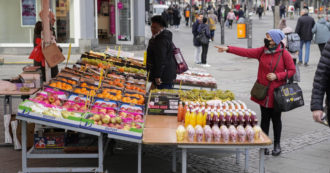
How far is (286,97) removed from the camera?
280 inches

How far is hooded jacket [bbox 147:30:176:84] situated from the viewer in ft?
27.7

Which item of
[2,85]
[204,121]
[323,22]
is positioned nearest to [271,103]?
[204,121]

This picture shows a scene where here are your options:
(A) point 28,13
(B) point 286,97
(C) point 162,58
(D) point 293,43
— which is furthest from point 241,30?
(B) point 286,97

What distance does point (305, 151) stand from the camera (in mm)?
7988

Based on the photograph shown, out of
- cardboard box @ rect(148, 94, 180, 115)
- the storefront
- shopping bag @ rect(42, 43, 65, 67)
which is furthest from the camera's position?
the storefront

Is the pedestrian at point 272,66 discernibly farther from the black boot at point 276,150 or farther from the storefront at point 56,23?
the storefront at point 56,23

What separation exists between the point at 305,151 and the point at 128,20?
1772 cm

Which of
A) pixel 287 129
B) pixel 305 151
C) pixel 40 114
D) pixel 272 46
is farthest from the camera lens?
pixel 287 129

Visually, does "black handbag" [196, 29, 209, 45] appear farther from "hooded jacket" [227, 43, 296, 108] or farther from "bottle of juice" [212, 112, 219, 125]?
"bottle of juice" [212, 112, 219, 125]

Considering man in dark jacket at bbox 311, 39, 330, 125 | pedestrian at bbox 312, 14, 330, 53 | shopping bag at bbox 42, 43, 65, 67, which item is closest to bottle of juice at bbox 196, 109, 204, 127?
man in dark jacket at bbox 311, 39, 330, 125

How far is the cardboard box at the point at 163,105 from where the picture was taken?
6980 mm

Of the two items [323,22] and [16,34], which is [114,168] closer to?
[323,22]

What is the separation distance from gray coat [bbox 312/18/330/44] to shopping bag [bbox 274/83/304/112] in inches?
444

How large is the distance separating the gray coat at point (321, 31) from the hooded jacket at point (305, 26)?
1.28ft
